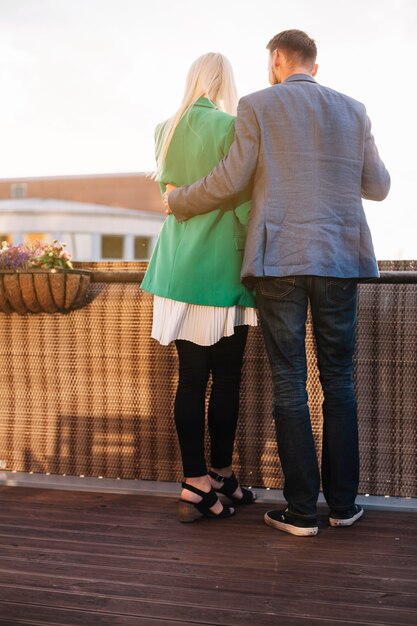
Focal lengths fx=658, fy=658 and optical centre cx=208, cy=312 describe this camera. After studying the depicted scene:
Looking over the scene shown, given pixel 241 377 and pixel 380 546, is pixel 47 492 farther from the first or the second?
pixel 380 546

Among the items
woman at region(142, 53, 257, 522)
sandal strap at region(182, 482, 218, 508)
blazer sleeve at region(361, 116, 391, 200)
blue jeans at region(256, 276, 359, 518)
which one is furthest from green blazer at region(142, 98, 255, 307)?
sandal strap at region(182, 482, 218, 508)

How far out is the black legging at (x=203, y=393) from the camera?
198 centimetres

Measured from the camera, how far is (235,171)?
1.82m

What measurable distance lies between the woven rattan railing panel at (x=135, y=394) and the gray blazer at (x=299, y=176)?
1.46ft

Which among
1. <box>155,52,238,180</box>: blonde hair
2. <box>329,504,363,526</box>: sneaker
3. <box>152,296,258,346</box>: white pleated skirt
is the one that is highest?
<box>155,52,238,180</box>: blonde hair

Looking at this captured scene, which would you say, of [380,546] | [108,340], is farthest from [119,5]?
[380,546]

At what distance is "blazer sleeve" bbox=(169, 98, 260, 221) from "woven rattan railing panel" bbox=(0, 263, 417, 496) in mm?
563

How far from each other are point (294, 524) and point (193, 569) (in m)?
0.40

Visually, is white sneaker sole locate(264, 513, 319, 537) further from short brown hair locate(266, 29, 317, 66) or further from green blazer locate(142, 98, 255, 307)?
short brown hair locate(266, 29, 317, 66)

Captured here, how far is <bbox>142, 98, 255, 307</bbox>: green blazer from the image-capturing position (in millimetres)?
1906

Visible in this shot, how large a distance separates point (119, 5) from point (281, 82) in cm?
928

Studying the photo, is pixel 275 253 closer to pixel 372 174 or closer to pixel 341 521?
pixel 372 174

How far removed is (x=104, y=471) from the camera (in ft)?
7.80

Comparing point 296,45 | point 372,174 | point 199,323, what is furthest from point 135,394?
point 296,45
